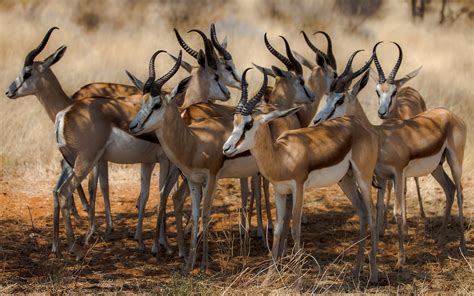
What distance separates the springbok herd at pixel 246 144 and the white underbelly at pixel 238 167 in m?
0.01

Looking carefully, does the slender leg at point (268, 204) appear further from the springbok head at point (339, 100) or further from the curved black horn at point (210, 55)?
the curved black horn at point (210, 55)

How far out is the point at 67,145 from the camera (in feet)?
29.6

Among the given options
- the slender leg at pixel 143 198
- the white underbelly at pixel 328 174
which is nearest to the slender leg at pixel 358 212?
the white underbelly at pixel 328 174

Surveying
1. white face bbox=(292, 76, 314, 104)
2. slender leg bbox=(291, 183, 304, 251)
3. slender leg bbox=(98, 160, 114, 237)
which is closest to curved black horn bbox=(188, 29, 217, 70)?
white face bbox=(292, 76, 314, 104)

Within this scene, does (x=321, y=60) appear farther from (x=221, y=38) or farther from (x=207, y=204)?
(x=221, y=38)

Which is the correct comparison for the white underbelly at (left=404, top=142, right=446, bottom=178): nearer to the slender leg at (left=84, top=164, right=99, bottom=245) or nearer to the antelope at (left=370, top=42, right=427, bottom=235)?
the antelope at (left=370, top=42, right=427, bottom=235)

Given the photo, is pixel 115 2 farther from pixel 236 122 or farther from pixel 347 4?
pixel 236 122

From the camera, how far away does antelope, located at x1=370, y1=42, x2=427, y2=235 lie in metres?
10.6

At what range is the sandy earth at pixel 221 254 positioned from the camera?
779 centimetres

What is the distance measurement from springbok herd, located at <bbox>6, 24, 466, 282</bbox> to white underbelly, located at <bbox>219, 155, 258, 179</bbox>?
13mm

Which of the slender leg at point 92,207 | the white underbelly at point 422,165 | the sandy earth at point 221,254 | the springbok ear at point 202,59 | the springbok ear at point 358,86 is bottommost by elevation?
the sandy earth at point 221,254

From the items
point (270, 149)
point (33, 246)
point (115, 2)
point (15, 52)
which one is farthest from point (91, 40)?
point (270, 149)

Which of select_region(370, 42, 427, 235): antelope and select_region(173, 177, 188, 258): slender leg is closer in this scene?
select_region(173, 177, 188, 258): slender leg

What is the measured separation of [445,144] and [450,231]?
1.37 m
